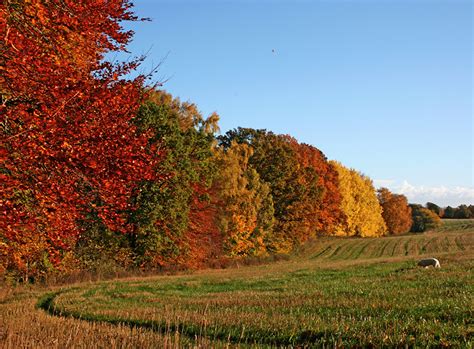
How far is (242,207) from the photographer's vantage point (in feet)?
169

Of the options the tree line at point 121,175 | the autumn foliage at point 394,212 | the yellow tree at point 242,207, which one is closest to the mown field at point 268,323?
the tree line at point 121,175

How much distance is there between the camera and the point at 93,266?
3581 centimetres

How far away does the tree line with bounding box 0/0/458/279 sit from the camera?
10594mm

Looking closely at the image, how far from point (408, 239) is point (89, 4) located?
78401mm

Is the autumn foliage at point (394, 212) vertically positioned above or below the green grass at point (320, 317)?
above

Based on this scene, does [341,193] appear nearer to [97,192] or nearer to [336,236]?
[336,236]

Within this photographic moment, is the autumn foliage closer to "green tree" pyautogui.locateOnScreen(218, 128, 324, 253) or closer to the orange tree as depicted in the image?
"green tree" pyautogui.locateOnScreen(218, 128, 324, 253)

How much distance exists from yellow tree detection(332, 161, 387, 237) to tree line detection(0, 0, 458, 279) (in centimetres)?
34

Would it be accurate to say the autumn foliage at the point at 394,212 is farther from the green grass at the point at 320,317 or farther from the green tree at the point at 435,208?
the green grass at the point at 320,317

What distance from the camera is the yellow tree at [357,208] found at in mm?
82062

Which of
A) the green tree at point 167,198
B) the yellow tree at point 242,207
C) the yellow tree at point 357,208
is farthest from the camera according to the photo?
the yellow tree at point 357,208

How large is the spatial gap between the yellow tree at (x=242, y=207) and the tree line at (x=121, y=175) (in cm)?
14

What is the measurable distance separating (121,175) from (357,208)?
77.3 meters

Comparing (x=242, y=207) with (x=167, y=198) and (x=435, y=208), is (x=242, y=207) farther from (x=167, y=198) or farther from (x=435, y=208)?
(x=435, y=208)
